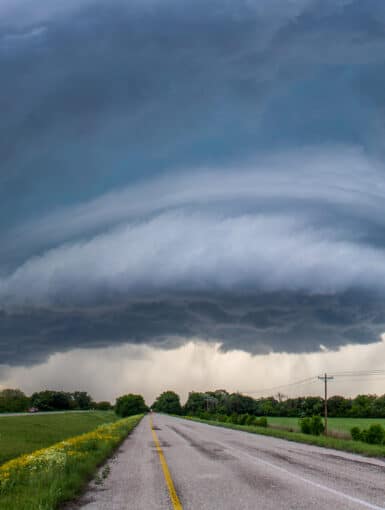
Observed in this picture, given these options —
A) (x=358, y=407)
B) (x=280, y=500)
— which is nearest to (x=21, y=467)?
(x=280, y=500)

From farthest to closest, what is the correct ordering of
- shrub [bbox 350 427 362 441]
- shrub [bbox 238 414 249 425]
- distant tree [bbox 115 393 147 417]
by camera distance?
1. distant tree [bbox 115 393 147 417]
2. shrub [bbox 238 414 249 425]
3. shrub [bbox 350 427 362 441]

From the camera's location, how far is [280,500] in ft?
38.4

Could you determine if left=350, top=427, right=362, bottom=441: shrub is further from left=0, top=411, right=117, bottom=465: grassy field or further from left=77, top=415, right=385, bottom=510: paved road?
left=0, top=411, right=117, bottom=465: grassy field

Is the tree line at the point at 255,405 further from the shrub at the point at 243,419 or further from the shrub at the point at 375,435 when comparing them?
the shrub at the point at 375,435

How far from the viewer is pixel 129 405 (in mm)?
172125

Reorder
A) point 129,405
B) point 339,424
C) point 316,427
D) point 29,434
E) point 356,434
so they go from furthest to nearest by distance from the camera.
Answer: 1. point 129,405
2. point 339,424
3. point 316,427
4. point 29,434
5. point 356,434

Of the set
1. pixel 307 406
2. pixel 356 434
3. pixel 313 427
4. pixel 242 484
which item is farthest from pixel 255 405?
pixel 242 484

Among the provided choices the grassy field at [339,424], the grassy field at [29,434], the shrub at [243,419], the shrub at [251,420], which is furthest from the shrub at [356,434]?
the shrub at [243,419]

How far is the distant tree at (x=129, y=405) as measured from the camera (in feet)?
556

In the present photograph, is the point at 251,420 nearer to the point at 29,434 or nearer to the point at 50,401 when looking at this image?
the point at 29,434

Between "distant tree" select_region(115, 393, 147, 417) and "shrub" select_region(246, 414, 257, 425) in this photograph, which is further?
"distant tree" select_region(115, 393, 147, 417)

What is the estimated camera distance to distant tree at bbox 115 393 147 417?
6673 inches

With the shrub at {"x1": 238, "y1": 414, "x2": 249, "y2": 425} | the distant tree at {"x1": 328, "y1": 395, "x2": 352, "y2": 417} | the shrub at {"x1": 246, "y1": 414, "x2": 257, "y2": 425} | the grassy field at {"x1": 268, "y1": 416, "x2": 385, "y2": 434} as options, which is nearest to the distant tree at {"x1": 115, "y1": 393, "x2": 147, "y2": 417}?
the distant tree at {"x1": 328, "y1": 395, "x2": 352, "y2": 417}

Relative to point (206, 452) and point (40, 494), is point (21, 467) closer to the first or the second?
point (40, 494)
